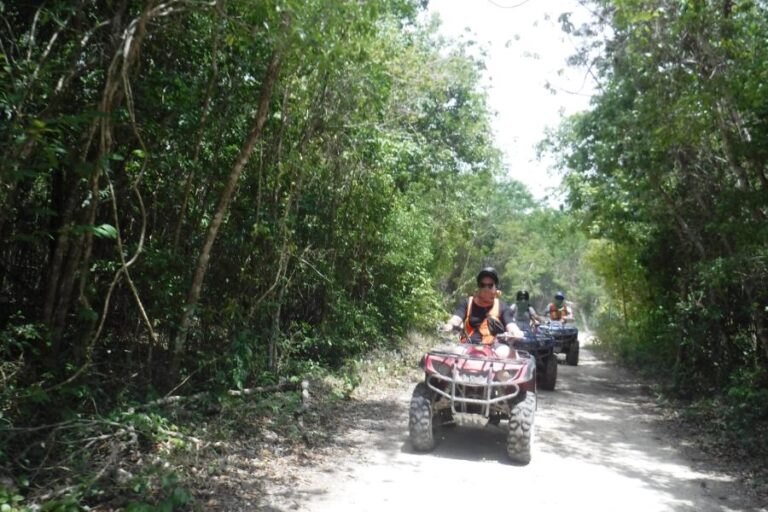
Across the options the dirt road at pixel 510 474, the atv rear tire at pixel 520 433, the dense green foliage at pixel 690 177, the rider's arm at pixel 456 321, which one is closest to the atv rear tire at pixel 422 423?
the dirt road at pixel 510 474

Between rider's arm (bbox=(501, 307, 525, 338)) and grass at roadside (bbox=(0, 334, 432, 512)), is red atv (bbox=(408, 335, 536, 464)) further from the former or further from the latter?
grass at roadside (bbox=(0, 334, 432, 512))

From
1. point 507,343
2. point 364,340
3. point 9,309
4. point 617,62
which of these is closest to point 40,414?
point 9,309

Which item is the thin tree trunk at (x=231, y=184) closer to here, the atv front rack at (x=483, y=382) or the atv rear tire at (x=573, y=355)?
the atv front rack at (x=483, y=382)

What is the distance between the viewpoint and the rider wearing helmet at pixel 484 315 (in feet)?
25.0

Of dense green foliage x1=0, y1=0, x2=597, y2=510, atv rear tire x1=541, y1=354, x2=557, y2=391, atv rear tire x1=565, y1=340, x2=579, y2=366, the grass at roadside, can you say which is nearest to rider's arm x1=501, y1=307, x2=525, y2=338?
the grass at roadside

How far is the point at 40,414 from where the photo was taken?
17.5 ft

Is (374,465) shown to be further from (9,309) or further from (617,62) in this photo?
(617,62)

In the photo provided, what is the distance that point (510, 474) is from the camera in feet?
20.8

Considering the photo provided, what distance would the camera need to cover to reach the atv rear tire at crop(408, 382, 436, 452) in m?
6.80

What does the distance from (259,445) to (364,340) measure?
6.22 m

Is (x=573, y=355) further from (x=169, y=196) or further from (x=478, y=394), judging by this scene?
(x=169, y=196)

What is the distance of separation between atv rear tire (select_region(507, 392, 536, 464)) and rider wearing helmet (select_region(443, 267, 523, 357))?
105 cm

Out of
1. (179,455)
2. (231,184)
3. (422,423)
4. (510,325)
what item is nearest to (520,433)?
(422,423)

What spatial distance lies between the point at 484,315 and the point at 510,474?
208 cm
